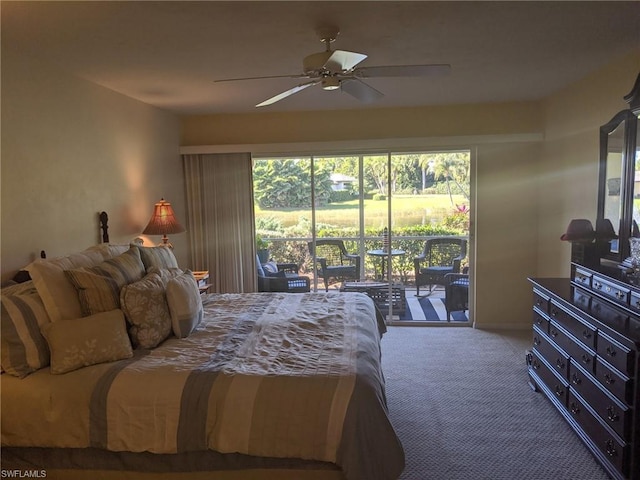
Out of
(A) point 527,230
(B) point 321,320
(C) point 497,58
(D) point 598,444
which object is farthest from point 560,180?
(B) point 321,320

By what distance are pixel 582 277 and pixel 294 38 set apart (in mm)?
2358

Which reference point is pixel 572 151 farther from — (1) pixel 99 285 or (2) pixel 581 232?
(1) pixel 99 285

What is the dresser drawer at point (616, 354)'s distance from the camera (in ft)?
7.03

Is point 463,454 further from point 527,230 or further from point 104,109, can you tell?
point 104,109

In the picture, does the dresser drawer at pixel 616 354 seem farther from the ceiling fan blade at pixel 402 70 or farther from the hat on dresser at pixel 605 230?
the ceiling fan blade at pixel 402 70

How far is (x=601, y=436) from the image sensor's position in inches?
94.7

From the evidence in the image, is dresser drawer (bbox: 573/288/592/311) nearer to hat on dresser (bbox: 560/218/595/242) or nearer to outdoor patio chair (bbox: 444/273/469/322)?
hat on dresser (bbox: 560/218/595/242)

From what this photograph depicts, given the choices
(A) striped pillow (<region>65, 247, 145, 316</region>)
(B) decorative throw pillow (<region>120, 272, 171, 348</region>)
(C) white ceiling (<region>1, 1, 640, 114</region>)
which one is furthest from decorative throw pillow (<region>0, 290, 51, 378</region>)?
(C) white ceiling (<region>1, 1, 640, 114</region>)

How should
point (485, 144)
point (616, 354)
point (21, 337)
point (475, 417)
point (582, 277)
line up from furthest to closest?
1. point (485, 144)
2. point (475, 417)
3. point (582, 277)
4. point (616, 354)
5. point (21, 337)

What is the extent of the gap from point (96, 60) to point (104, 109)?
0.75 metres

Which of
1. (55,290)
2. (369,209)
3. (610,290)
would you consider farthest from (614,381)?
(369,209)

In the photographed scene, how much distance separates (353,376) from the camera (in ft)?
6.58

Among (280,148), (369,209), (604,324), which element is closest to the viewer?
(604,324)

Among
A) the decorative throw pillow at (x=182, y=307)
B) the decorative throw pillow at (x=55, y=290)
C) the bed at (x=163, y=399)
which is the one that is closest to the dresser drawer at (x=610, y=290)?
the bed at (x=163, y=399)
